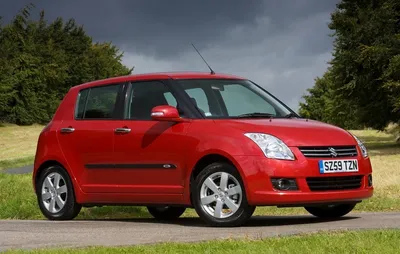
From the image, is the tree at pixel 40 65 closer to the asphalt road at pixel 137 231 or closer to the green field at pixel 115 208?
the green field at pixel 115 208

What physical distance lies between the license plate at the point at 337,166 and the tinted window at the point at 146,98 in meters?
1.98

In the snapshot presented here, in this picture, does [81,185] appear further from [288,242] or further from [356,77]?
[356,77]

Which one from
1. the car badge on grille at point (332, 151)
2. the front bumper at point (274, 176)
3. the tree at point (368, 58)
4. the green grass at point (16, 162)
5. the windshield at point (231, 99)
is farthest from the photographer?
the tree at point (368, 58)

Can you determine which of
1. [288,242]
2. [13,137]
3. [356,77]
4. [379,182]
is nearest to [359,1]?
[356,77]

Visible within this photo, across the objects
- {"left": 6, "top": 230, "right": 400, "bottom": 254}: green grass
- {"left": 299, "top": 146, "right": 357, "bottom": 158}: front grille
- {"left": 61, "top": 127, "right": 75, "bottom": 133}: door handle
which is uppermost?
{"left": 61, "top": 127, "right": 75, "bottom": 133}: door handle

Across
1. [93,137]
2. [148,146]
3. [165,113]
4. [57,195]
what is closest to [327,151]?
[165,113]

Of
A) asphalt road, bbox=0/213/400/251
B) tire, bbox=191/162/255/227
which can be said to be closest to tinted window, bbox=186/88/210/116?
tire, bbox=191/162/255/227

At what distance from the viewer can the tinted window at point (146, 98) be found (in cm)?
962

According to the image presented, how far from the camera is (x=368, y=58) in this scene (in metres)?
40.9

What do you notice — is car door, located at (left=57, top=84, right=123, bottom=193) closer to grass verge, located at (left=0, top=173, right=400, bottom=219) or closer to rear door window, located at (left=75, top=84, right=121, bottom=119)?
rear door window, located at (left=75, top=84, right=121, bottom=119)

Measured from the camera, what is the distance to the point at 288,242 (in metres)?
6.50

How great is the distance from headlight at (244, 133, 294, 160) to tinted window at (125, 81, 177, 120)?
4.90 ft

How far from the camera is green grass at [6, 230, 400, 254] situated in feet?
19.7

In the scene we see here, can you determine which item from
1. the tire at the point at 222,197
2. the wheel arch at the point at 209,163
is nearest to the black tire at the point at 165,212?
the wheel arch at the point at 209,163
